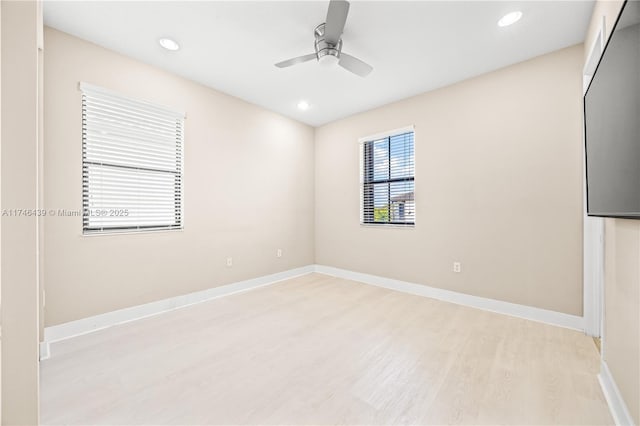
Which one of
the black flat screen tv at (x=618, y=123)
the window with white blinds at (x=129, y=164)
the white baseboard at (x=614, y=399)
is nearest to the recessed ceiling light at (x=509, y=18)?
the black flat screen tv at (x=618, y=123)

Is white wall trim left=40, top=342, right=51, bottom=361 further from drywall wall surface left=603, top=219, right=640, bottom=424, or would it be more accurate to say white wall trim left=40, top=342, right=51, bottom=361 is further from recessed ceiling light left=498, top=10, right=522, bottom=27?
recessed ceiling light left=498, top=10, right=522, bottom=27

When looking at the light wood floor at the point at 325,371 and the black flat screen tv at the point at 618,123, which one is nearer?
the black flat screen tv at the point at 618,123

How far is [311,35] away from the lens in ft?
7.93

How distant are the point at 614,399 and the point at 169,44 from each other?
4.26 meters

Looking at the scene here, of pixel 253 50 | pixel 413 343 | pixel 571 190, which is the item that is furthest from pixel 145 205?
pixel 571 190

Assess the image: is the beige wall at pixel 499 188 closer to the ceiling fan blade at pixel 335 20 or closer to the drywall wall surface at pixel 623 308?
the drywall wall surface at pixel 623 308

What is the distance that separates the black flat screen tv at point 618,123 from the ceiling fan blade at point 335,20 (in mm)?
1456

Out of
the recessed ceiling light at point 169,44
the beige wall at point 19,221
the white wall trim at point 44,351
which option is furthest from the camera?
the recessed ceiling light at point 169,44

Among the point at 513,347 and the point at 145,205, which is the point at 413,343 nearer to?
the point at 513,347

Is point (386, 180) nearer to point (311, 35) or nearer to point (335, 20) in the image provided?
point (311, 35)

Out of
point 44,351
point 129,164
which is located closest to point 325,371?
point 44,351

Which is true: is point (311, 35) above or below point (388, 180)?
above

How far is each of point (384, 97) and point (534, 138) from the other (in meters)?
1.87

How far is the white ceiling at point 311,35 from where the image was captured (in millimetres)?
2100
